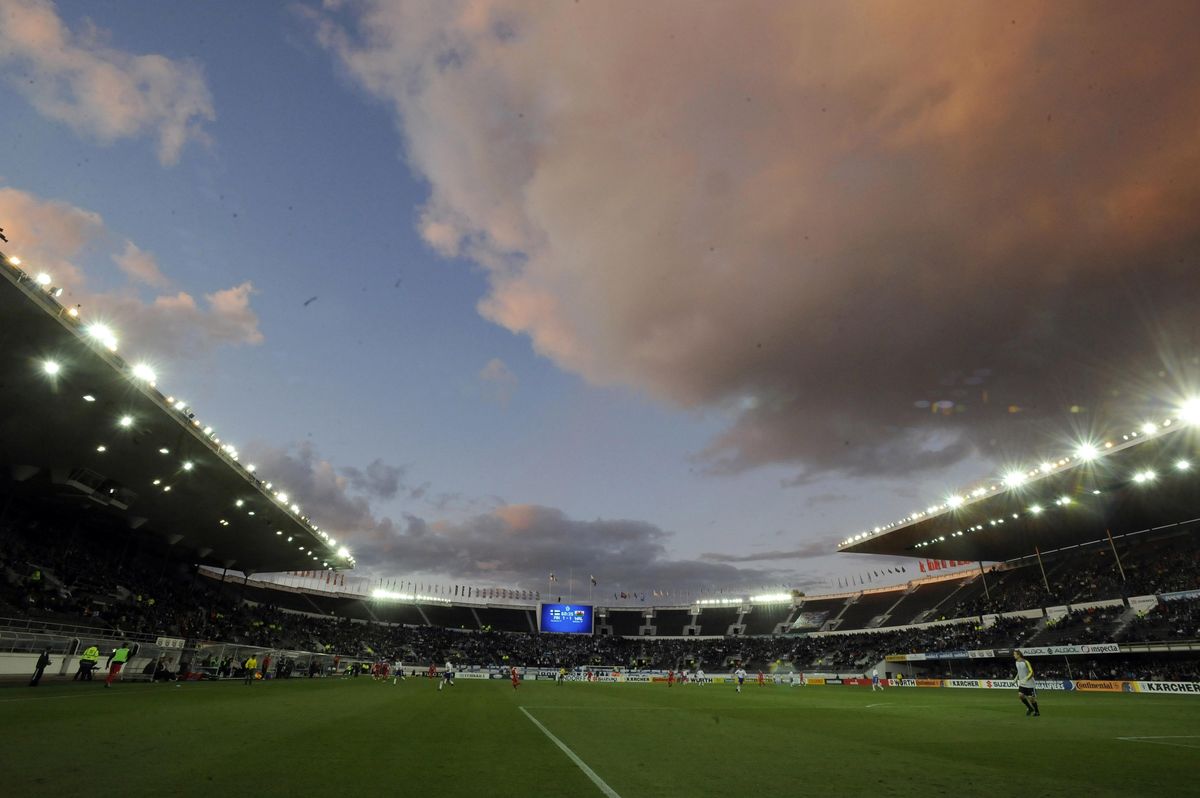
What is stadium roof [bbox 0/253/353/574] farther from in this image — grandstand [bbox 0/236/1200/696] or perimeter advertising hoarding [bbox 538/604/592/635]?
perimeter advertising hoarding [bbox 538/604/592/635]

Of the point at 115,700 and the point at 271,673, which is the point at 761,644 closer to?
the point at 271,673

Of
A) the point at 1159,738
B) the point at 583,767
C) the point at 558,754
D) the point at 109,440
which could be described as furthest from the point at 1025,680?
the point at 109,440

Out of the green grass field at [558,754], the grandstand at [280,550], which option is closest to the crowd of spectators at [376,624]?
the grandstand at [280,550]

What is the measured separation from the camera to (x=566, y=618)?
79.8m

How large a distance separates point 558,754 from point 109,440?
34.1 m

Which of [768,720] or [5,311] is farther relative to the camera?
[5,311]

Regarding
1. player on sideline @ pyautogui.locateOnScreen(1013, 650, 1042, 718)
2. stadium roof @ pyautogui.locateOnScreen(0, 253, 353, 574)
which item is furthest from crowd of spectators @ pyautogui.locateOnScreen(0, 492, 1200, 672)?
player on sideline @ pyautogui.locateOnScreen(1013, 650, 1042, 718)


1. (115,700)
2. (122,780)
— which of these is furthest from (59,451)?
(122,780)

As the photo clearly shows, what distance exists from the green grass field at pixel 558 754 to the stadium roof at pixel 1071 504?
23954 millimetres

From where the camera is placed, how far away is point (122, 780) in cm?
704

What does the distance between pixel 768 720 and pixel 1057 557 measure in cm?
5946

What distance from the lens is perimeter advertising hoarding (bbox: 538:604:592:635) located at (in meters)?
78.9

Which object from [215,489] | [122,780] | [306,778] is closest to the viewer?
[122,780]

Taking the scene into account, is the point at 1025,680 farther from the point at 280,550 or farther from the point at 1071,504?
the point at 280,550
